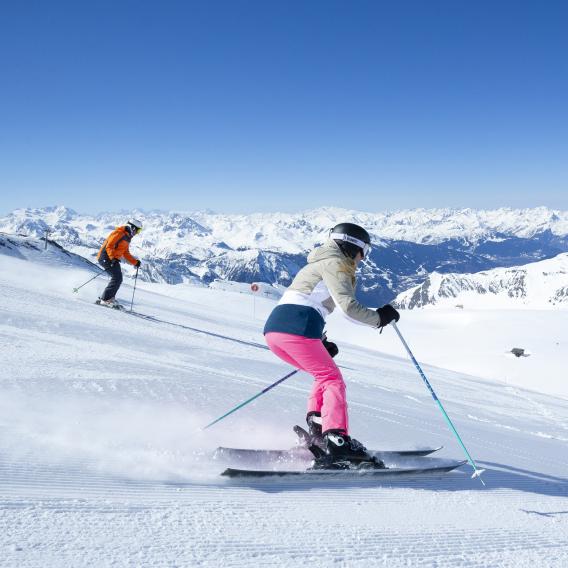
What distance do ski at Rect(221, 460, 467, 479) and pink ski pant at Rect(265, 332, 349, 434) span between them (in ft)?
1.32

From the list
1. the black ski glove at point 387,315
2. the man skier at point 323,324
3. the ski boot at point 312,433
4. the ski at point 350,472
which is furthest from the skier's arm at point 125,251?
the ski at point 350,472

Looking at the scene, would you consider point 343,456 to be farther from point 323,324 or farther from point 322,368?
point 323,324

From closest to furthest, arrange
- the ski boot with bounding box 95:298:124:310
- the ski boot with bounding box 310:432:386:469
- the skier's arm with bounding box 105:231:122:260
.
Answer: the ski boot with bounding box 310:432:386:469 → the skier's arm with bounding box 105:231:122:260 → the ski boot with bounding box 95:298:124:310

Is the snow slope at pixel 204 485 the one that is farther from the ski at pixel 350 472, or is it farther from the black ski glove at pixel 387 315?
the black ski glove at pixel 387 315

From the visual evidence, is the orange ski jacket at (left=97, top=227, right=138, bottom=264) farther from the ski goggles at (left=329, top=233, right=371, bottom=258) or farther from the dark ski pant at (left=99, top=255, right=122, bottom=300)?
the ski goggles at (left=329, top=233, right=371, bottom=258)

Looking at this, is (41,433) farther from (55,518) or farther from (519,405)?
(519,405)

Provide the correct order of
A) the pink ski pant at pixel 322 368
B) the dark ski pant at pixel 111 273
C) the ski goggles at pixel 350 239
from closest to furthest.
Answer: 1. the pink ski pant at pixel 322 368
2. the ski goggles at pixel 350 239
3. the dark ski pant at pixel 111 273

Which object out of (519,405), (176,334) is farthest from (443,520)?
(519,405)

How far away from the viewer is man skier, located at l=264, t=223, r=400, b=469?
4.31m

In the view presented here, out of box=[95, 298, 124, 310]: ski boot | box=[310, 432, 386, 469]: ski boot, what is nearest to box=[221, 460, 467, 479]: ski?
box=[310, 432, 386, 469]: ski boot

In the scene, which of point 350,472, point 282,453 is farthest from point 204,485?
point 350,472

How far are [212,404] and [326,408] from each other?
178cm

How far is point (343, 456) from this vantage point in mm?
4258

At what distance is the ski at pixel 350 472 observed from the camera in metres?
3.74
